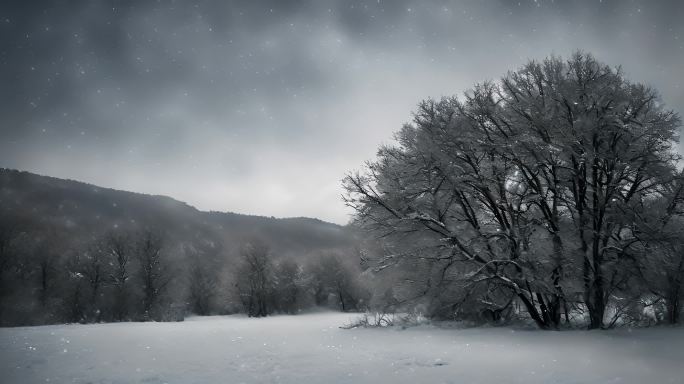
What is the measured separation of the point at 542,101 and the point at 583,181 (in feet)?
11.2

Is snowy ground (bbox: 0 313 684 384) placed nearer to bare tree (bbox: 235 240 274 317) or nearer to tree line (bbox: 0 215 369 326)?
tree line (bbox: 0 215 369 326)

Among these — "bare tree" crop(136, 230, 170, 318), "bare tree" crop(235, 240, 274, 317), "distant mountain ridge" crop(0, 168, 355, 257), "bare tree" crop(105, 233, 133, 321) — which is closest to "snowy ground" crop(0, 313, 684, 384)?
"bare tree" crop(105, 233, 133, 321)

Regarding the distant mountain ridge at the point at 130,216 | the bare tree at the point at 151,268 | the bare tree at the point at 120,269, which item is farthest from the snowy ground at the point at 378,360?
the distant mountain ridge at the point at 130,216

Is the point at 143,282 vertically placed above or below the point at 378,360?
below

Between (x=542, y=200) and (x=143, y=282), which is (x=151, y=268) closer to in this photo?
(x=143, y=282)

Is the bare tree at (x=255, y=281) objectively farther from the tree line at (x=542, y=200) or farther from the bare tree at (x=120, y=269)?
the tree line at (x=542, y=200)

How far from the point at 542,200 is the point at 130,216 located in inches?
4811

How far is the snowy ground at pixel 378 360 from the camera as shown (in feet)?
25.7

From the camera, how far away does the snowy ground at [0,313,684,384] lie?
308 inches

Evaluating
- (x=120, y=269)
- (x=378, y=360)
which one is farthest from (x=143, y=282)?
(x=378, y=360)

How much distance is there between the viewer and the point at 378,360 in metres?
9.80

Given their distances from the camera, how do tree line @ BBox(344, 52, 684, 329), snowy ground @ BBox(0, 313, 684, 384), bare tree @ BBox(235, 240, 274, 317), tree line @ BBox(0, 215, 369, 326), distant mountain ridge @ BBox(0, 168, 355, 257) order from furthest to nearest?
1. distant mountain ridge @ BBox(0, 168, 355, 257)
2. bare tree @ BBox(235, 240, 274, 317)
3. tree line @ BBox(0, 215, 369, 326)
4. tree line @ BBox(344, 52, 684, 329)
5. snowy ground @ BBox(0, 313, 684, 384)

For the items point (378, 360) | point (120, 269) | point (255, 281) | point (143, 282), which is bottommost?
point (255, 281)

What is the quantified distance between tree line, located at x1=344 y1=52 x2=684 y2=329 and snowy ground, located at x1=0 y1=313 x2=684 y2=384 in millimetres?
2242
